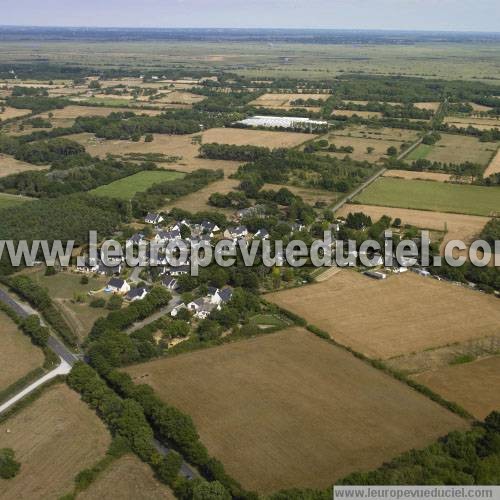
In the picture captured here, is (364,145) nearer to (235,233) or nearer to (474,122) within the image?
(474,122)

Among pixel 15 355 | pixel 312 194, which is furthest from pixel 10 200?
pixel 15 355

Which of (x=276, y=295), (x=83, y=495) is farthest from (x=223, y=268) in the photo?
(x=83, y=495)

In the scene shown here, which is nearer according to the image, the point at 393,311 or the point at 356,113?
the point at 393,311

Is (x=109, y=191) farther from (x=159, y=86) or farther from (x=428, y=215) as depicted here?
(x=159, y=86)

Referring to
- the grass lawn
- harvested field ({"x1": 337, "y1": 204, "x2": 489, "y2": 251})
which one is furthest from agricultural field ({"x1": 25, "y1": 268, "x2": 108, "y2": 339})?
harvested field ({"x1": 337, "y1": 204, "x2": 489, "y2": 251})

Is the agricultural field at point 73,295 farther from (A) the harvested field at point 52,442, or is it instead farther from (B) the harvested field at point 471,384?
(B) the harvested field at point 471,384

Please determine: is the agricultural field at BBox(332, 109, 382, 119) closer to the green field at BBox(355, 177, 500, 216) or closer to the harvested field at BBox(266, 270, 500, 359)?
the green field at BBox(355, 177, 500, 216)

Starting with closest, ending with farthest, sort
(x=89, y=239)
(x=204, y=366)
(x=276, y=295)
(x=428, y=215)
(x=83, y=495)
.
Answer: (x=83, y=495), (x=204, y=366), (x=276, y=295), (x=89, y=239), (x=428, y=215)
